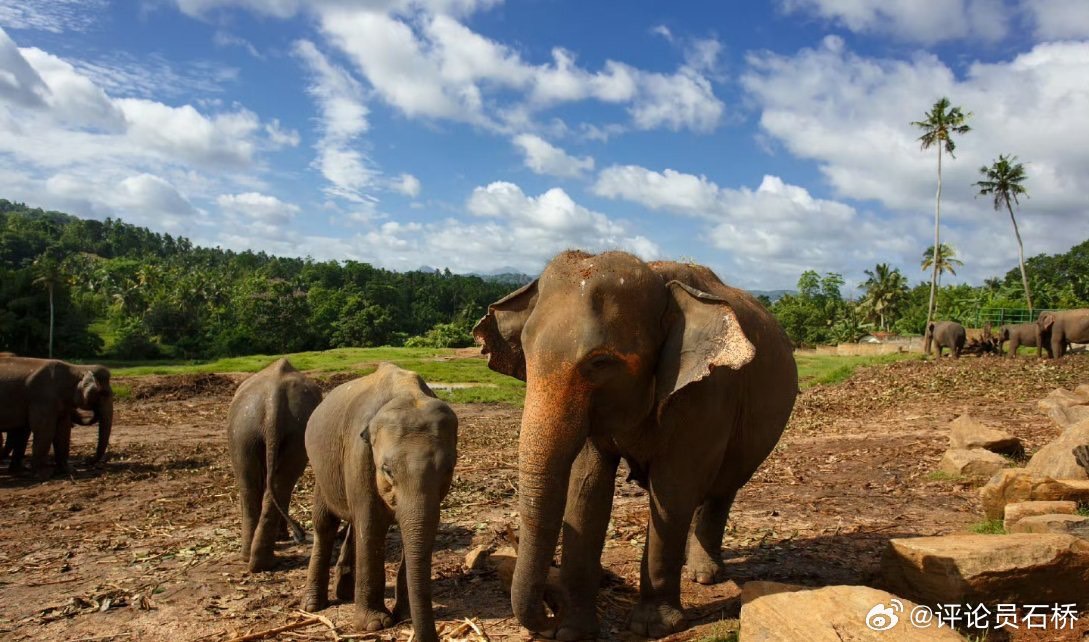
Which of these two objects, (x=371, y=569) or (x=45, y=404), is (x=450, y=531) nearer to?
(x=371, y=569)

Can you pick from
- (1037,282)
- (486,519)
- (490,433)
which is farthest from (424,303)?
(486,519)

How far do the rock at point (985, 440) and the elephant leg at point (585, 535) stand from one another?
831 cm

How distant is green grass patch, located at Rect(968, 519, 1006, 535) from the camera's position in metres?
7.46

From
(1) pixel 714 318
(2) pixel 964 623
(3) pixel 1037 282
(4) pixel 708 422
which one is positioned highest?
(3) pixel 1037 282

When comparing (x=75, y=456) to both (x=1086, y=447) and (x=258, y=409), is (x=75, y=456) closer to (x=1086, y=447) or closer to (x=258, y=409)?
(x=258, y=409)

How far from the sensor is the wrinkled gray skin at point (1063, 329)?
92.2 feet

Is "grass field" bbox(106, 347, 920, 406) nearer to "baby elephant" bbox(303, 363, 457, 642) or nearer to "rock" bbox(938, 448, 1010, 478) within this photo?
"rock" bbox(938, 448, 1010, 478)

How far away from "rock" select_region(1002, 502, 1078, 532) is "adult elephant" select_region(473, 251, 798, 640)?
2.73 meters

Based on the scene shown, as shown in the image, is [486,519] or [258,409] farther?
[486,519]

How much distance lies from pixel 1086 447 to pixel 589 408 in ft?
22.6

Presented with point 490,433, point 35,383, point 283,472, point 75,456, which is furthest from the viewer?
point 490,433

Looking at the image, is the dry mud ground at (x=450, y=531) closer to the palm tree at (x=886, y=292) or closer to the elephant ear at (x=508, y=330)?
the elephant ear at (x=508, y=330)

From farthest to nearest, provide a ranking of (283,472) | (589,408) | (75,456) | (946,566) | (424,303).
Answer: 1. (424,303)
2. (75,456)
3. (283,472)
4. (946,566)
5. (589,408)

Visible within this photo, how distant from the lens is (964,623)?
5.06 meters
